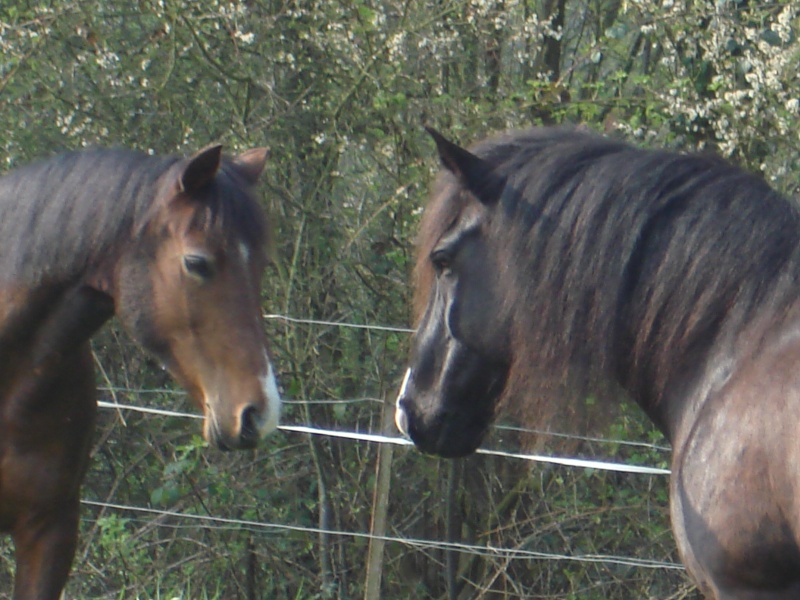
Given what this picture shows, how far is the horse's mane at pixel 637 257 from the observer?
8.46 feet

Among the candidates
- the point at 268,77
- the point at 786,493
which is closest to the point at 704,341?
the point at 786,493

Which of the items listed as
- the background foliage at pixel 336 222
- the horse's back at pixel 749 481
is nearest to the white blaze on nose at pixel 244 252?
the horse's back at pixel 749 481

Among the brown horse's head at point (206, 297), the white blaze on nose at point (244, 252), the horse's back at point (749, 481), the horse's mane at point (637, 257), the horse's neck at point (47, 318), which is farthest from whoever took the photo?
the horse's neck at point (47, 318)

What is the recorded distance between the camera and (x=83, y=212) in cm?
318

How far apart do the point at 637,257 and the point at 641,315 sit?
0.15 meters

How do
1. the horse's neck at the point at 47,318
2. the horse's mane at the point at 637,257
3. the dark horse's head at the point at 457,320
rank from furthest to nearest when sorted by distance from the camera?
1. the horse's neck at the point at 47,318
2. the dark horse's head at the point at 457,320
3. the horse's mane at the point at 637,257

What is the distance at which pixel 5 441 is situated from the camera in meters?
3.34

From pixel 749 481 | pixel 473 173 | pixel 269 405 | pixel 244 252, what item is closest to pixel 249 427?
pixel 269 405

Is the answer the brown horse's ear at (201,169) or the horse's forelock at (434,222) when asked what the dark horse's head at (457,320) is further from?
the brown horse's ear at (201,169)

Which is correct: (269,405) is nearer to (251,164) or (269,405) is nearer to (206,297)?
(206,297)

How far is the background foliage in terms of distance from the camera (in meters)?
6.19

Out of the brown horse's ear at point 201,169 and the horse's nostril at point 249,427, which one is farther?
the brown horse's ear at point 201,169

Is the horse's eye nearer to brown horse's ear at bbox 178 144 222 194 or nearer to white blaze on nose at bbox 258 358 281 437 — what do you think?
brown horse's ear at bbox 178 144 222 194

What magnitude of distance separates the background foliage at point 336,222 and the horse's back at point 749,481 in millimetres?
3606
